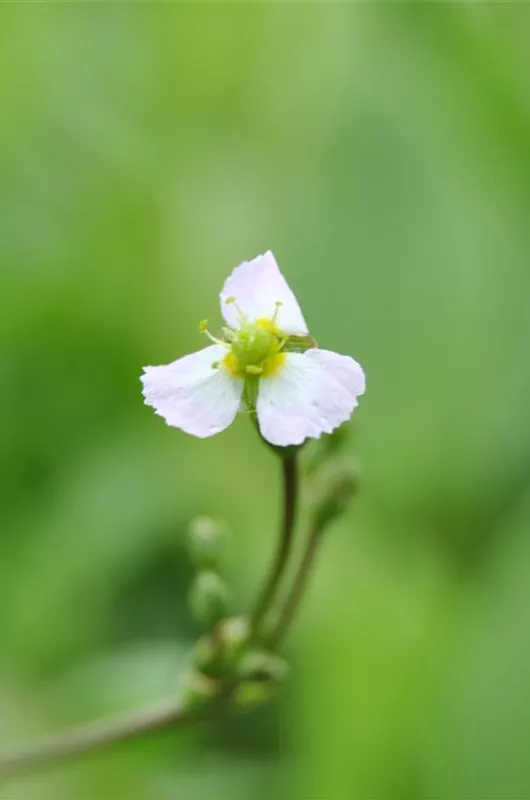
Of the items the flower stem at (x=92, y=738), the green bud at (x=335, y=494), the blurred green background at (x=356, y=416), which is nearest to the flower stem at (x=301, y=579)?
the green bud at (x=335, y=494)

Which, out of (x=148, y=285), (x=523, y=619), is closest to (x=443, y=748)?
(x=523, y=619)

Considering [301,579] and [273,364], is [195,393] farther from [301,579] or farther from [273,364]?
[301,579]

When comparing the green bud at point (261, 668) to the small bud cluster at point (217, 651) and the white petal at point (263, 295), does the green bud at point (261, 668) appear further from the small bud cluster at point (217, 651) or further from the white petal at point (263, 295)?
the white petal at point (263, 295)

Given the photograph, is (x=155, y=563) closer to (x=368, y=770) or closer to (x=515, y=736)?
(x=368, y=770)

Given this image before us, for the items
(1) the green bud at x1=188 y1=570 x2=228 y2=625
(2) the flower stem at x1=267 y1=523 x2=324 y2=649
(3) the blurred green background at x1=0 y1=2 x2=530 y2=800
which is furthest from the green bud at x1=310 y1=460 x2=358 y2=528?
(3) the blurred green background at x1=0 y1=2 x2=530 y2=800

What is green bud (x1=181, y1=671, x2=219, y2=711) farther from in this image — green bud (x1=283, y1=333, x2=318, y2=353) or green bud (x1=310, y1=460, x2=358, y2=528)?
green bud (x1=283, y1=333, x2=318, y2=353)

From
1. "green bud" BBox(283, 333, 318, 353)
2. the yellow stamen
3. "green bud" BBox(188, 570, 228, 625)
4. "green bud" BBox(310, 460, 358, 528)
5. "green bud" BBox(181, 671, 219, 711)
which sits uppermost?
"green bud" BBox(283, 333, 318, 353)

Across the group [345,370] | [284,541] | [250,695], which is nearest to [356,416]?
[250,695]
